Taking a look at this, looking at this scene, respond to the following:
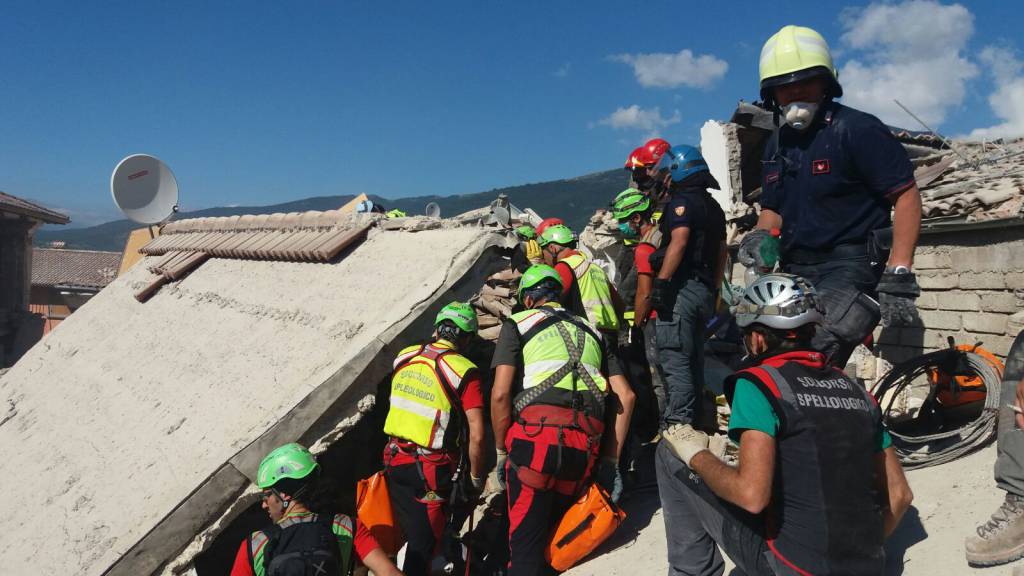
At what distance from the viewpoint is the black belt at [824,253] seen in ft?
10.1

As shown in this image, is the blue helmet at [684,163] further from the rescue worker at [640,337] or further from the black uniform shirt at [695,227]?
the rescue worker at [640,337]

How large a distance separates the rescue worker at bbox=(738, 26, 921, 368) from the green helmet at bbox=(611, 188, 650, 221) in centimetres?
211

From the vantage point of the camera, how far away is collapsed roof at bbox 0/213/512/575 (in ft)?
10.9

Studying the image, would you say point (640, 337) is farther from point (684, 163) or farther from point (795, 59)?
point (795, 59)

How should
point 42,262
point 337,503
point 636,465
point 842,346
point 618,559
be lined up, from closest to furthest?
point 842,346 < point 618,559 < point 337,503 < point 636,465 < point 42,262

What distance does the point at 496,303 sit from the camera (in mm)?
6016

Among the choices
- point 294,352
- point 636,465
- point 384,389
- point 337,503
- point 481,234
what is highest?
point 481,234

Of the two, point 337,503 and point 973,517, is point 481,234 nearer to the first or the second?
point 337,503

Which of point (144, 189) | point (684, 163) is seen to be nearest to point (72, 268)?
point (144, 189)

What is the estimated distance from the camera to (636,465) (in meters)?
5.05

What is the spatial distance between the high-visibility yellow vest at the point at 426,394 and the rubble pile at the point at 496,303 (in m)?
1.77

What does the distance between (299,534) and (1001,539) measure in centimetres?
295

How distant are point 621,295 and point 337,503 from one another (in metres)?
2.94

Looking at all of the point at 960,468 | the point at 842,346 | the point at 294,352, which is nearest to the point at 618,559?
the point at 842,346
